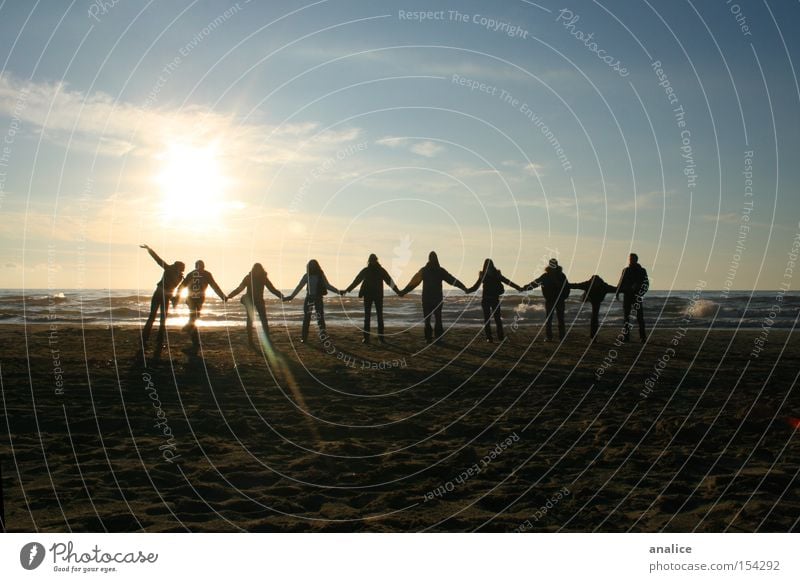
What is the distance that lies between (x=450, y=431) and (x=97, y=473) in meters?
4.60

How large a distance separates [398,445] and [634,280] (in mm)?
14653

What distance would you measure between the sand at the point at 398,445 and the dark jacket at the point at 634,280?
5.00 meters

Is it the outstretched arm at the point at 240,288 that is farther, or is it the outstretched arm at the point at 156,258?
the outstretched arm at the point at 240,288

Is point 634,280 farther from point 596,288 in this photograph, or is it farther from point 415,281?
point 415,281

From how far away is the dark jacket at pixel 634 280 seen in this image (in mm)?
21641

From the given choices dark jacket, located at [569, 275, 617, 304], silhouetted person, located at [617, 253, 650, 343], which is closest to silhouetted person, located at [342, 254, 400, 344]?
dark jacket, located at [569, 275, 617, 304]

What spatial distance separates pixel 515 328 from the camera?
96.1ft

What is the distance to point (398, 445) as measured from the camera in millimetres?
9117

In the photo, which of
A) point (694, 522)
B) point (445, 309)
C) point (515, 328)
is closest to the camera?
point (694, 522)

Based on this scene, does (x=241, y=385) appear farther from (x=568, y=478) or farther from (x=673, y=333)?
(x=673, y=333)

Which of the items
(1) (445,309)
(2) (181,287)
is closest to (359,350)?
(2) (181,287)

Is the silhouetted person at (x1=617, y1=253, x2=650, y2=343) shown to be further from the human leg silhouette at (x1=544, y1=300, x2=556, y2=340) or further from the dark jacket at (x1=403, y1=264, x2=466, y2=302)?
the dark jacket at (x1=403, y1=264, x2=466, y2=302)

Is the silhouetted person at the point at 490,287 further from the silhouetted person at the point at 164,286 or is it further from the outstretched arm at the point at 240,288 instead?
the silhouetted person at the point at 164,286

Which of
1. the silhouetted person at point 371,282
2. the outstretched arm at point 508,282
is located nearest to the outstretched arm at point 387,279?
the silhouetted person at point 371,282
